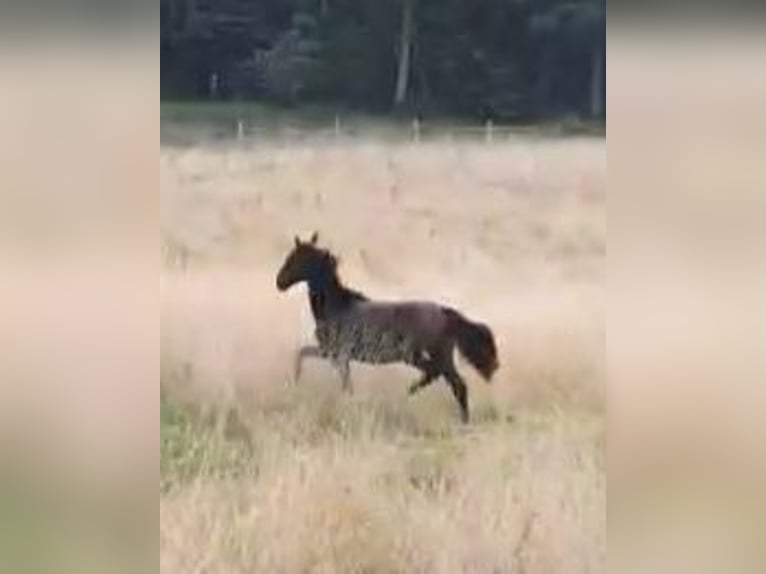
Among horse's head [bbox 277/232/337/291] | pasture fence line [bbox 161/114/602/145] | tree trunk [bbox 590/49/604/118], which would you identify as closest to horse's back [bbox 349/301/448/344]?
horse's head [bbox 277/232/337/291]

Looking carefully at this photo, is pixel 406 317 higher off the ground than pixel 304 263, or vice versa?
Result: pixel 304 263

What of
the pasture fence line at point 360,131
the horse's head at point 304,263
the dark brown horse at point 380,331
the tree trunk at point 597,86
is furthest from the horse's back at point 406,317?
the tree trunk at point 597,86

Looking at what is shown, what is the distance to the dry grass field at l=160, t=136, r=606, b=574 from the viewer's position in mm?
3900

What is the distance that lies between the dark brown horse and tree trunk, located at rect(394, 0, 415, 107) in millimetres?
339

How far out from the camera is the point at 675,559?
396 centimetres

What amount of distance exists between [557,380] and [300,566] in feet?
2.12

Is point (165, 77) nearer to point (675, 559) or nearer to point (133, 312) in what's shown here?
point (133, 312)

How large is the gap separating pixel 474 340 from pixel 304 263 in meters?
0.38

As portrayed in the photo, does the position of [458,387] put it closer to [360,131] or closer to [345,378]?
[345,378]

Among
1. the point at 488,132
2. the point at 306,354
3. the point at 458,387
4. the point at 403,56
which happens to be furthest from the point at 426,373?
the point at 403,56

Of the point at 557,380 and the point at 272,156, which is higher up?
the point at 272,156

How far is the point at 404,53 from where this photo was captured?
3.92m

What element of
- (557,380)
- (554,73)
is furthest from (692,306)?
(554,73)

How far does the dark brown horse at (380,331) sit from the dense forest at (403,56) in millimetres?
333
